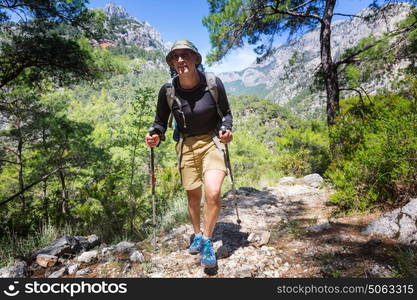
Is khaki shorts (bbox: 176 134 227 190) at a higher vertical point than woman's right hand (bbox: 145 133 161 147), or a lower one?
lower

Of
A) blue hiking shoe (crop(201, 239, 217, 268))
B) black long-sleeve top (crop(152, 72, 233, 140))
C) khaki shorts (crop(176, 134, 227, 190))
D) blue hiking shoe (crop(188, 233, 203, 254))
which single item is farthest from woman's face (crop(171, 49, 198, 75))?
blue hiking shoe (crop(188, 233, 203, 254))

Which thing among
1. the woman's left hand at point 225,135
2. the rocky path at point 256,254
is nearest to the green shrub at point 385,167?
the rocky path at point 256,254

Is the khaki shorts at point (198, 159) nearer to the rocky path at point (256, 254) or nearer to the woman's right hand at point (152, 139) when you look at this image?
the woman's right hand at point (152, 139)

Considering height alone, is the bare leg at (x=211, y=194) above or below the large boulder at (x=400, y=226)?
above

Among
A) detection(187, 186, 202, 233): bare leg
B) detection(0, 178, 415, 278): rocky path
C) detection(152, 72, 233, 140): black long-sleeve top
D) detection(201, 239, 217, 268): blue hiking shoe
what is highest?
detection(152, 72, 233, 140): black long-sleeve top

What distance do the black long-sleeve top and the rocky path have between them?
0.90 metres

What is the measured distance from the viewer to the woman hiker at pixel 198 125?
2.35 metres

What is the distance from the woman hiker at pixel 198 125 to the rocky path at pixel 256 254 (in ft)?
1.27

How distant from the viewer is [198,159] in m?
2.59

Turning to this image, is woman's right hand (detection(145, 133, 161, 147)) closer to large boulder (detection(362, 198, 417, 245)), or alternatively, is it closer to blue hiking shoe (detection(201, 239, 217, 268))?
blue hiking shoe (detection(201, 239, 217, 268))

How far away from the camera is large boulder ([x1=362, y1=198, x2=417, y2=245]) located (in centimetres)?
235

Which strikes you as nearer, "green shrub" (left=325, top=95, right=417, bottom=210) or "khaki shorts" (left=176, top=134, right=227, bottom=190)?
"khaki shorts" (left=176, top=134, right=227, bottom=190)

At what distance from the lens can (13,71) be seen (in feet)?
20.3

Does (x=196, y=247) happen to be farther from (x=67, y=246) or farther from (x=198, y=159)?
(x=67, y=246)
